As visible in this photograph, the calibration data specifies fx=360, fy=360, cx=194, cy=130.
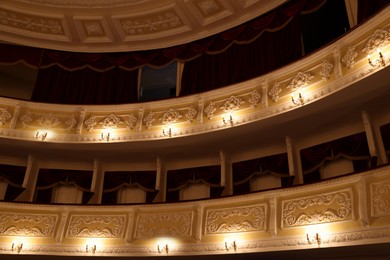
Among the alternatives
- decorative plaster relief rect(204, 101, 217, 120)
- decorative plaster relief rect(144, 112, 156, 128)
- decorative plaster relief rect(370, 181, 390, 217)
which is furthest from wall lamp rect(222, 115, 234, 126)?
decorative plaster relief rect(370, 181, 390, 217)

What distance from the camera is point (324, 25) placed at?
817 centimetres

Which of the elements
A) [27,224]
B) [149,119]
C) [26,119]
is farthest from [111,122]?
[27,224]

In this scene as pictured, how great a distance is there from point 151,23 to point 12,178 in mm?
5122

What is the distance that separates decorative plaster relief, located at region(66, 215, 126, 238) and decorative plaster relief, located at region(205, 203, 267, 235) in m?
1.67

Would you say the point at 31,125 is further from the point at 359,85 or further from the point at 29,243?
the point at 359,85

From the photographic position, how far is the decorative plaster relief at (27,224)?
652cm

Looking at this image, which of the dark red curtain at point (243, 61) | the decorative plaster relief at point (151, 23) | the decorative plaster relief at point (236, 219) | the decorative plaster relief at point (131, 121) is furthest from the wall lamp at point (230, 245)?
the decorative plaster relief at point (151, 23)

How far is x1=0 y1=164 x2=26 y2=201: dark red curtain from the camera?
8000 mm

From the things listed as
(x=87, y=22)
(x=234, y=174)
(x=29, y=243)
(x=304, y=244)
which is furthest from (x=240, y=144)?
(x=87, y=22)

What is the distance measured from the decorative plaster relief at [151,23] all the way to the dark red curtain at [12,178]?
448cm

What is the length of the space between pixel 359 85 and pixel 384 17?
1.06 m

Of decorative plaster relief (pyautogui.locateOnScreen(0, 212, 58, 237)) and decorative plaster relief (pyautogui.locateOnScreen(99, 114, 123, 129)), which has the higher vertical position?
decorative plaster relief (pyautogui.locateOnScreen(99, 114, 123, 129))

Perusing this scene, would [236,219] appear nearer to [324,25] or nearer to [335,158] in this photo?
[335,158]

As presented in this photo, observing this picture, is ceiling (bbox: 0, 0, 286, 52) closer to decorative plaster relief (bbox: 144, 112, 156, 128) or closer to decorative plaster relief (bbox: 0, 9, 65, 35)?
decorative plaster relief (bbox: 0, 9, 65, 35)
